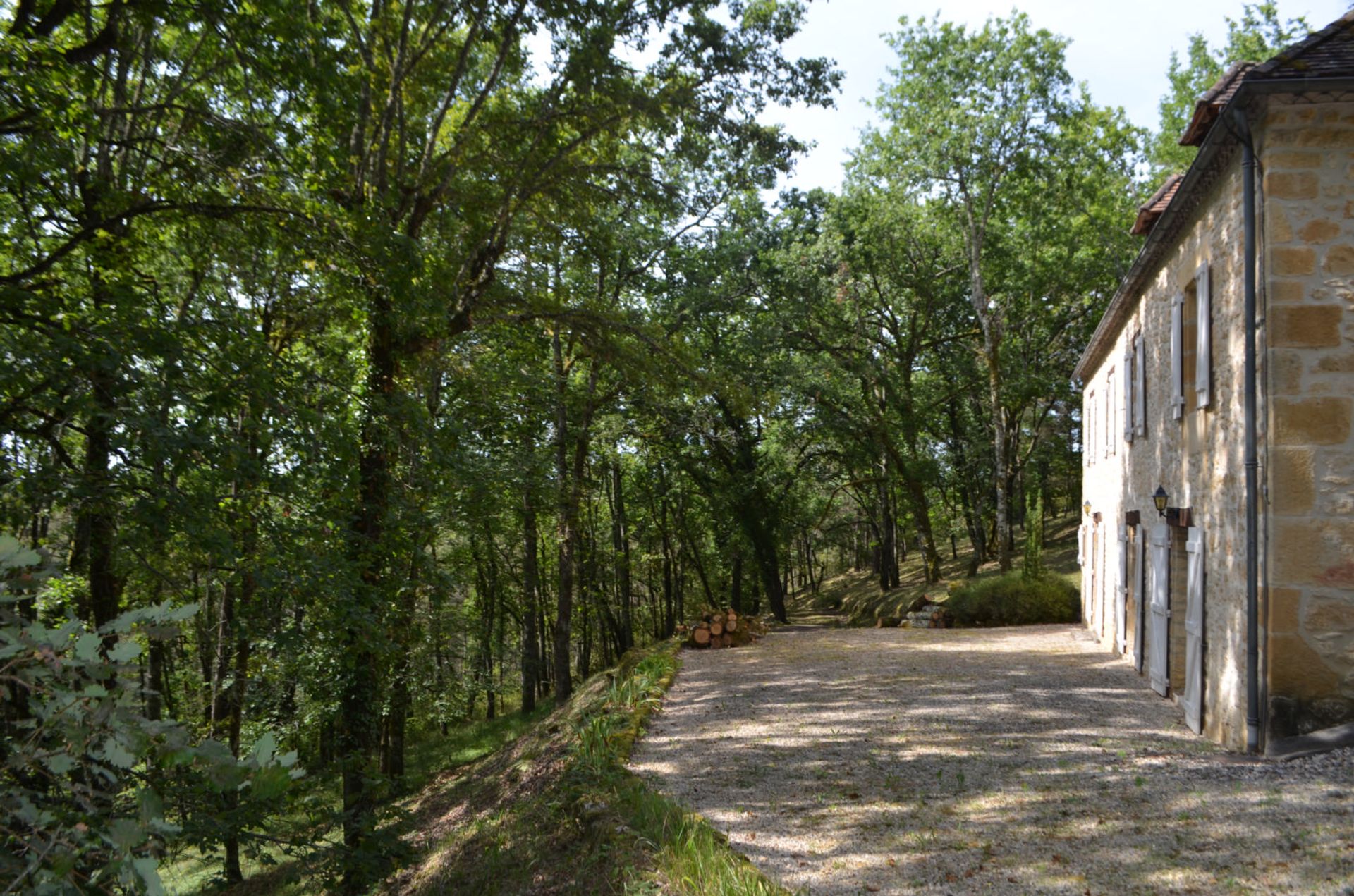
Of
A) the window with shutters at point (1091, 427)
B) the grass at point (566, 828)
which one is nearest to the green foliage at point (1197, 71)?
the window with shutters at point (1091, 427)

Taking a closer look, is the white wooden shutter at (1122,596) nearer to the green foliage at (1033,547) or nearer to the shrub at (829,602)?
the green foliage at (1033,547)

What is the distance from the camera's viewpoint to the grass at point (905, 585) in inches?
875

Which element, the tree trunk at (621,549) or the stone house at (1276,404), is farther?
the tree trunk at (621,549)

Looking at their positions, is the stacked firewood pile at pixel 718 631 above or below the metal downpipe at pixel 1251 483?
below

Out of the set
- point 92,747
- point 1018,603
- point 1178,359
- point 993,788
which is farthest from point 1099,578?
point 92,747

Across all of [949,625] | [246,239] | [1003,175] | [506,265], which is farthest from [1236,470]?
[1003,175]

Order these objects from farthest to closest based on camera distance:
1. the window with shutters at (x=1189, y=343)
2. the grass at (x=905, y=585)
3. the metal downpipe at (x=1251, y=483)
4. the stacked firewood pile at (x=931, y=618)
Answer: the grass at (x=905, y=585) < the stacked firewood pile at (x=931, y=618) < the window with shutters at (x=1189, y=343) < the metal downpipe at (x=1251, y=483)

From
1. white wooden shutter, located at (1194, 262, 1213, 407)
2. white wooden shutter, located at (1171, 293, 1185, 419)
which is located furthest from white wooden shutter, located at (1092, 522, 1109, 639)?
white wooden shutter, located at (1194, 262, 1213, 407)

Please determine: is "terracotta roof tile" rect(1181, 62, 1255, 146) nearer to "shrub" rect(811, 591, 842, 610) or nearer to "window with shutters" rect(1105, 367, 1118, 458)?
"window with shutters" rect(1105, 367, 1118, 458)

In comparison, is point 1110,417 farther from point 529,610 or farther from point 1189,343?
point 529,610

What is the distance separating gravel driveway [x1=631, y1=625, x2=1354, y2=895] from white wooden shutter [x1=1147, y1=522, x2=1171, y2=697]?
11.0 inches

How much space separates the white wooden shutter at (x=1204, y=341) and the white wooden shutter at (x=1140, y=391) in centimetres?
285

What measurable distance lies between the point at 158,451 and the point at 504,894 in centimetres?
384

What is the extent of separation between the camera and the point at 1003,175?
2166 centimetres
